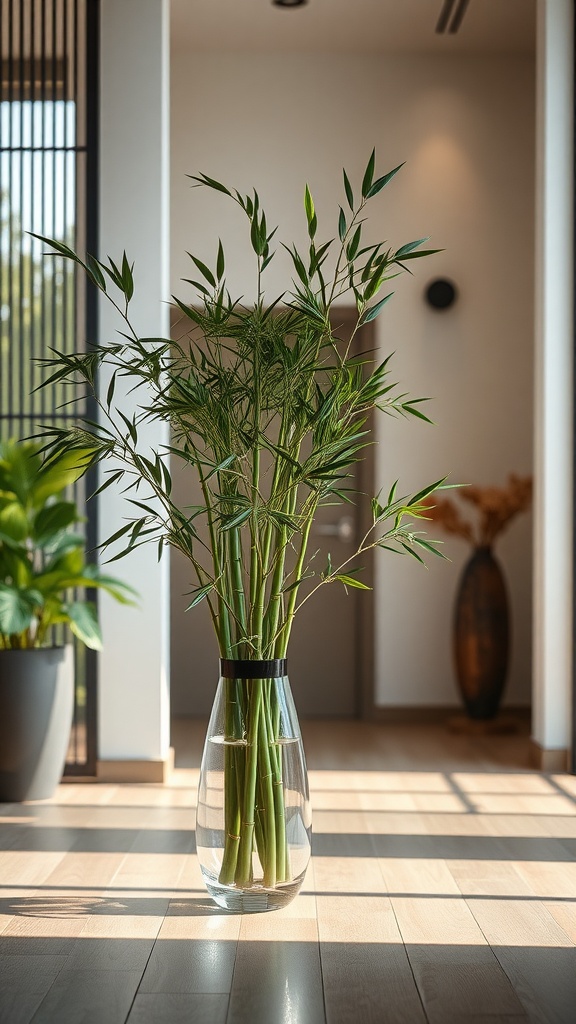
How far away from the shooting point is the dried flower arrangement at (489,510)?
5.29 m

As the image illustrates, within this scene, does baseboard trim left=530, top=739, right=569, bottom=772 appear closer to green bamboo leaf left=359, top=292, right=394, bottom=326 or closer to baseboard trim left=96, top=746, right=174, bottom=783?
baseboard trim left=96, top=746, right=174, bottom=783

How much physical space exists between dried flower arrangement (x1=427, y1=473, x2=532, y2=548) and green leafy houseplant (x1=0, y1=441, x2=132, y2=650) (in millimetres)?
1965

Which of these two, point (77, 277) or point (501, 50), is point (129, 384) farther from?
point (501, 50)

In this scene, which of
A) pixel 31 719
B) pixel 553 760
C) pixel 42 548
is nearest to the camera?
pixel 31 719

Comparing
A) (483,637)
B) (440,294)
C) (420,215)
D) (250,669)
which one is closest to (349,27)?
(420,215)

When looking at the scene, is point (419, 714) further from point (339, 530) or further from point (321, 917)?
point (321, 917)

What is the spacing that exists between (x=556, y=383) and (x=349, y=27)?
2.22 meters

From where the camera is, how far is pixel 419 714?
5.66m

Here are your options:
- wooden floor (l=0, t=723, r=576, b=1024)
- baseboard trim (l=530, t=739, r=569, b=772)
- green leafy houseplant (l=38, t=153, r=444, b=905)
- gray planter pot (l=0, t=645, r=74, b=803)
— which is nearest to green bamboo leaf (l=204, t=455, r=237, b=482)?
green leafy houseplant (l=38, t=153, r=444, b=905)

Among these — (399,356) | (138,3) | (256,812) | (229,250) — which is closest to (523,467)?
(399,356)

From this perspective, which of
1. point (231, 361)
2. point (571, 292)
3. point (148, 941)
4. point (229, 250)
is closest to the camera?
point (148, 941)

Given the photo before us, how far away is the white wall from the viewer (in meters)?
5.62

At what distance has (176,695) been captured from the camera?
19.0 feet

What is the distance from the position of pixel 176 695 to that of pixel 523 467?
222 centimetres
